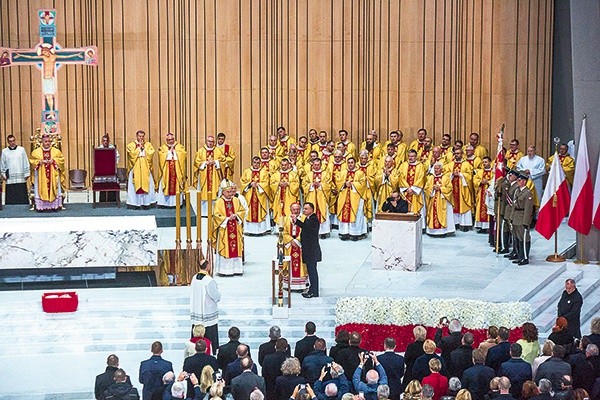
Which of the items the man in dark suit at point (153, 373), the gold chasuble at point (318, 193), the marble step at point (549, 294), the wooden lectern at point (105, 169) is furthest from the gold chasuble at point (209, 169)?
the man in dark suit at point (153, 373)

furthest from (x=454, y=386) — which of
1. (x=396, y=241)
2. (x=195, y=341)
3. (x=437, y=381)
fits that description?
(x=396, y=241)

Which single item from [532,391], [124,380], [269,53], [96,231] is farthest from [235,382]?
[269,53]

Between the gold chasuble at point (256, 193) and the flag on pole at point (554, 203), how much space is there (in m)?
4.76

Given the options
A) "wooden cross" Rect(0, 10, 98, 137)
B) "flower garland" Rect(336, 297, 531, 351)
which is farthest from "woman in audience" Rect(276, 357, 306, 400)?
"wooden cross" Rect(0, 10, 98, 137)

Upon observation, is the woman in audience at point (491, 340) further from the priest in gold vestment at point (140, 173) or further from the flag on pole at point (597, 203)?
the priest in gold vestment at point (140, 173)

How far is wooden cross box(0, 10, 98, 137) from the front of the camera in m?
22.7

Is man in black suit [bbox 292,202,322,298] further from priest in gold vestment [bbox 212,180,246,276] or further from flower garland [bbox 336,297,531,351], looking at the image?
priest in gold vestment [bbox 212,180,246,276]

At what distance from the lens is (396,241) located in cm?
1930

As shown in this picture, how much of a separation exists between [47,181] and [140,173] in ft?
5.88

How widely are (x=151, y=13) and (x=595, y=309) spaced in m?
11.1

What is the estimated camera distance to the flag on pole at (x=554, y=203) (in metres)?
20.1

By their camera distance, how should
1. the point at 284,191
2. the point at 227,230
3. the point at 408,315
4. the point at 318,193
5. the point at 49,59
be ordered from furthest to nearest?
the point at 49,59 < the point at 284,191 < the point at 318,193 < the point at 227,230 < the point at 408,315

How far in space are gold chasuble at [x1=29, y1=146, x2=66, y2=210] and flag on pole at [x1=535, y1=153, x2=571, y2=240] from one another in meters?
8.05

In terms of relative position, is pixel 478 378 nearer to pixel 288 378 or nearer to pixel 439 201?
pixel 288 378
